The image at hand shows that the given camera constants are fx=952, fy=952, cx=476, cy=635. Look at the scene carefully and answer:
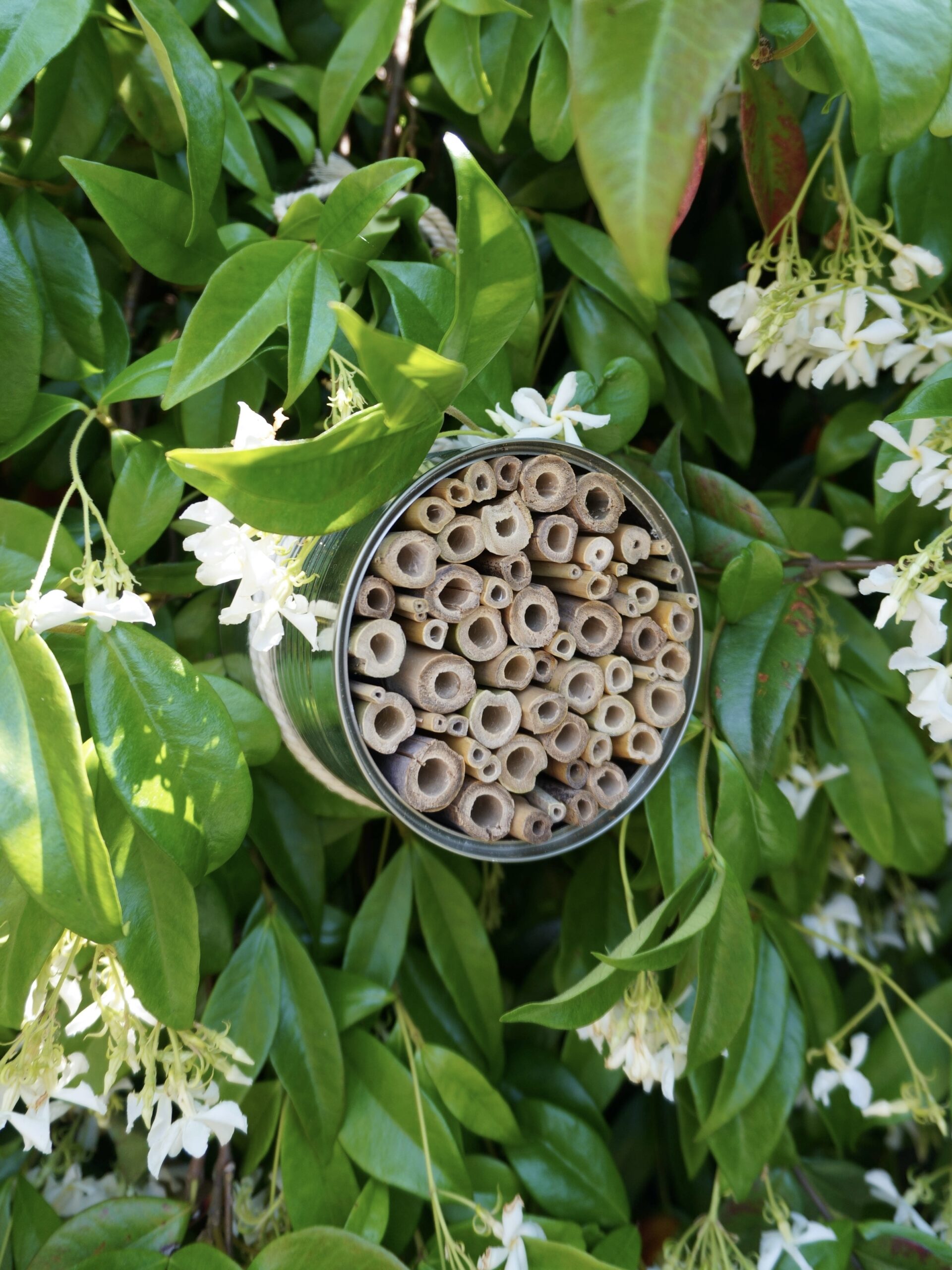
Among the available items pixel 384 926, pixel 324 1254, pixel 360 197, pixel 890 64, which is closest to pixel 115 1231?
pixel 324 1254

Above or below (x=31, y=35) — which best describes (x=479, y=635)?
below

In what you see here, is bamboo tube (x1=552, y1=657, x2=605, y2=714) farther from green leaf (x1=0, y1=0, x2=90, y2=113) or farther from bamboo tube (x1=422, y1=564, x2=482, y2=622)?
green leaf (x1=0, y1=0, x2=90, y2=113)

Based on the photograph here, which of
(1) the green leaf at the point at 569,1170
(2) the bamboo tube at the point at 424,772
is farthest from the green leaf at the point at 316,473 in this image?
(1) the green leaf at the point at 569,1170

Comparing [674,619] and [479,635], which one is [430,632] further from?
[674,619]

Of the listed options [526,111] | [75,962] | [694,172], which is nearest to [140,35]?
[526,111]

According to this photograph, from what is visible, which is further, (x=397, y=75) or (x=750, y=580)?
(x=397, y=75)

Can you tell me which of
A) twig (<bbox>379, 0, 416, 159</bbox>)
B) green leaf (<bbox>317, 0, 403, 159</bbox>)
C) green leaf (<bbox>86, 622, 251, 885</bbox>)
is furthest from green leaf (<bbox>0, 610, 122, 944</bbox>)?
twig (<bbox>379, 0, 416, 159</bbox>)

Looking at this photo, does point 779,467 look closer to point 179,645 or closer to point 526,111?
point 526,111

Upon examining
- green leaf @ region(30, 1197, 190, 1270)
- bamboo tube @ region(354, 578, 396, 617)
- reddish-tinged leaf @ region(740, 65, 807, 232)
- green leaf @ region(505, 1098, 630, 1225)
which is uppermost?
reddish-tinged leaf @ region(740, 65, 807, 232)
